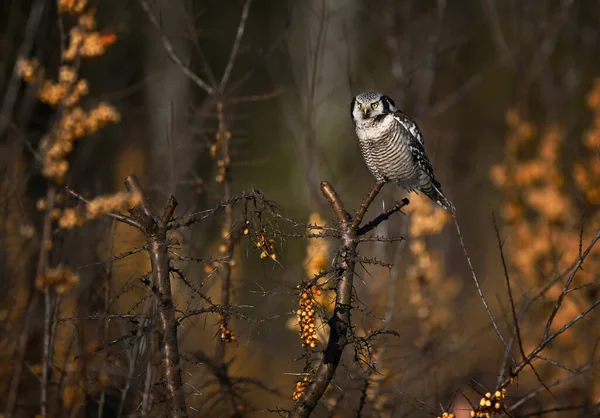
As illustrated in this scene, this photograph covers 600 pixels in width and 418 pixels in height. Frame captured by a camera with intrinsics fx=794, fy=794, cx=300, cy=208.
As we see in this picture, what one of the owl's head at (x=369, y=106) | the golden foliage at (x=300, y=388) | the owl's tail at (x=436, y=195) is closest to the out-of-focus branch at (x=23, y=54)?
the golden foliage at (x=300, y=388)

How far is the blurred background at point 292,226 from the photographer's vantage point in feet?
10.7

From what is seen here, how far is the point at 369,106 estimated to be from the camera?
5227 mm

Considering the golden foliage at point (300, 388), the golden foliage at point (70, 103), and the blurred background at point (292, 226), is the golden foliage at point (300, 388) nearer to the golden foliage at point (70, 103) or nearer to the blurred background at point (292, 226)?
the blurred background at point (292, 226)

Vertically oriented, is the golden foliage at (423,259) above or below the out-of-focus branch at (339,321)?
above

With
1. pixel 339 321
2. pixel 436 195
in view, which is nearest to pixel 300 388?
pixel 339 321

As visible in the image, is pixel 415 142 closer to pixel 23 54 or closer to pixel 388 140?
pixel 388 140

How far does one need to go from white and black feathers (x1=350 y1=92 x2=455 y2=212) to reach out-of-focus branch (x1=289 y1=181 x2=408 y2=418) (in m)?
2.27

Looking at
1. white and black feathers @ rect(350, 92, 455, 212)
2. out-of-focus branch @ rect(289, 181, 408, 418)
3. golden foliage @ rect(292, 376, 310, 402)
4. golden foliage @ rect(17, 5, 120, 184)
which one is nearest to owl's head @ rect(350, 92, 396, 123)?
white and black feathers @ rect(350, 92, 455, 212)

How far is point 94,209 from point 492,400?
1558 mm

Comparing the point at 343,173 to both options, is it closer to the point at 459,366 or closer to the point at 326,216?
the point at 326,216

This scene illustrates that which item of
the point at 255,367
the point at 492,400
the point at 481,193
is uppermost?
the point at 481,193

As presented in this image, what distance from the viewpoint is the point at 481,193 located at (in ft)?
50.4

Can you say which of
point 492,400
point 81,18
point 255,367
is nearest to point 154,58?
point 255,367

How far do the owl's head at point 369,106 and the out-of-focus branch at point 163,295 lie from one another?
276 centimetres
